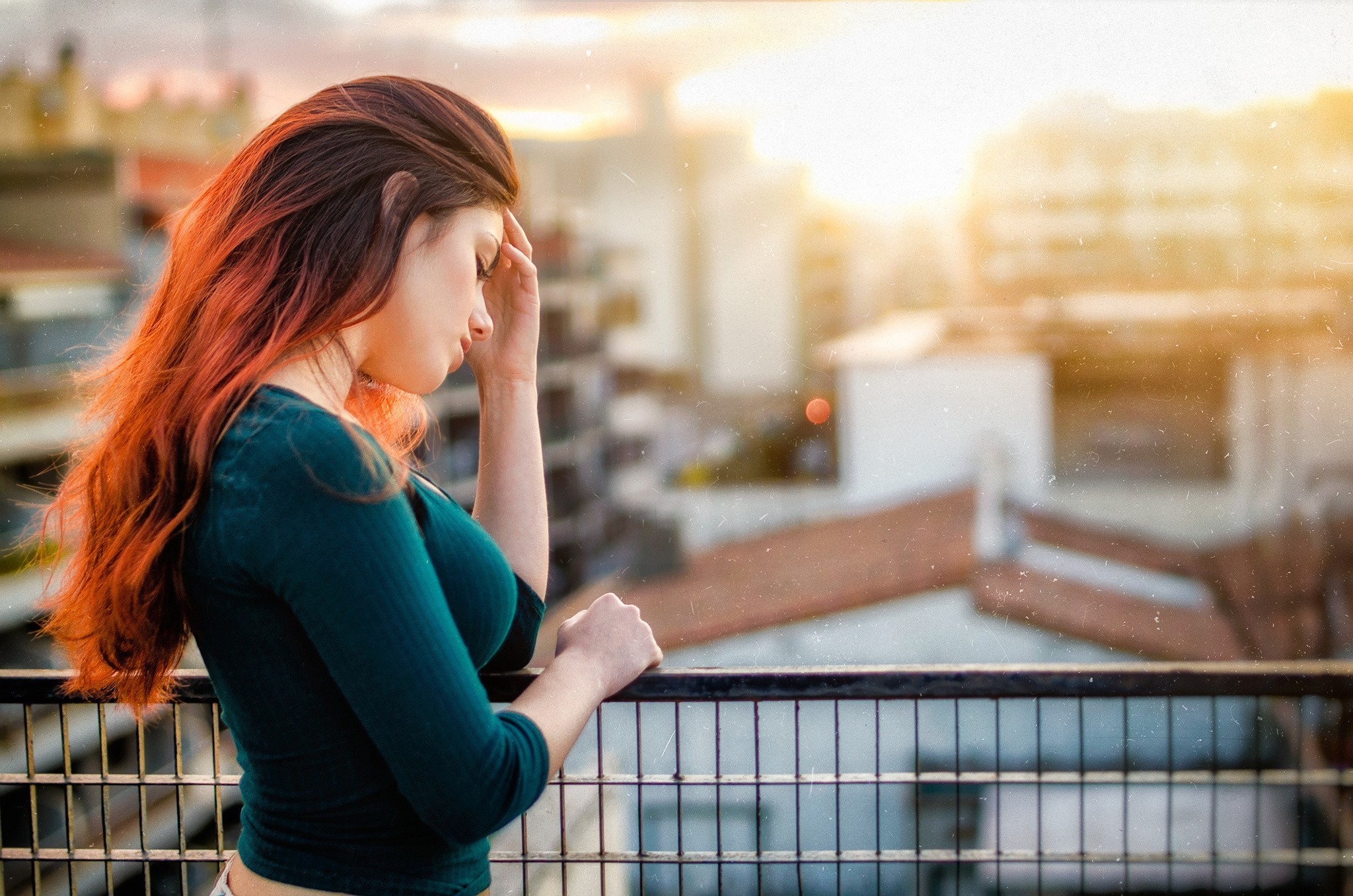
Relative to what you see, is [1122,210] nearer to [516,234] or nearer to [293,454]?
[516,234]

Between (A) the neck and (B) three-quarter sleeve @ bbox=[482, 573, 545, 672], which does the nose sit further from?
(B) three-quarter sleeve @ bbox=[482, 573, 545, 672]

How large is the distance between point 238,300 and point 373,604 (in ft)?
0.72

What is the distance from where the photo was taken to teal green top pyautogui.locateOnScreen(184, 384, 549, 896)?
1.91 feet

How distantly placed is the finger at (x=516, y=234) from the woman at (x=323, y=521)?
13 cm

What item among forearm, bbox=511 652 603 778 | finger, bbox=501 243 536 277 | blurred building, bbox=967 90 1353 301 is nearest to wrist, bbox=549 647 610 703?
forearm, bbox=511 652 603 778

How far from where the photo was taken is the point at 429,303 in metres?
0.69

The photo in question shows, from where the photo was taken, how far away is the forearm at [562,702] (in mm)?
694

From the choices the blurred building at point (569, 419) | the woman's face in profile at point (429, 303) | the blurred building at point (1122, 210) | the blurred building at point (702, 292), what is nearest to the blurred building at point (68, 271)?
the blurred building at point (702, 292)

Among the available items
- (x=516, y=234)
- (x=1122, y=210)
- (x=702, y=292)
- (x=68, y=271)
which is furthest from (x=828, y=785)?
(x=702, y=292)

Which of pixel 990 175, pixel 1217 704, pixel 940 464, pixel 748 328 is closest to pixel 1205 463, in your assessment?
pixel 940 464

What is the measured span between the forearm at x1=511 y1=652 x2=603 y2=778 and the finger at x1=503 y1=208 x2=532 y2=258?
0.36m

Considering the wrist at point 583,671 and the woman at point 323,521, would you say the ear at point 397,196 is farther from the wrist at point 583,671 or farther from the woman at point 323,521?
the wrist at point 583,671

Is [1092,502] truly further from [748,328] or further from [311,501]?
[311,501]

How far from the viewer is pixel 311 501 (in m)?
0.58
